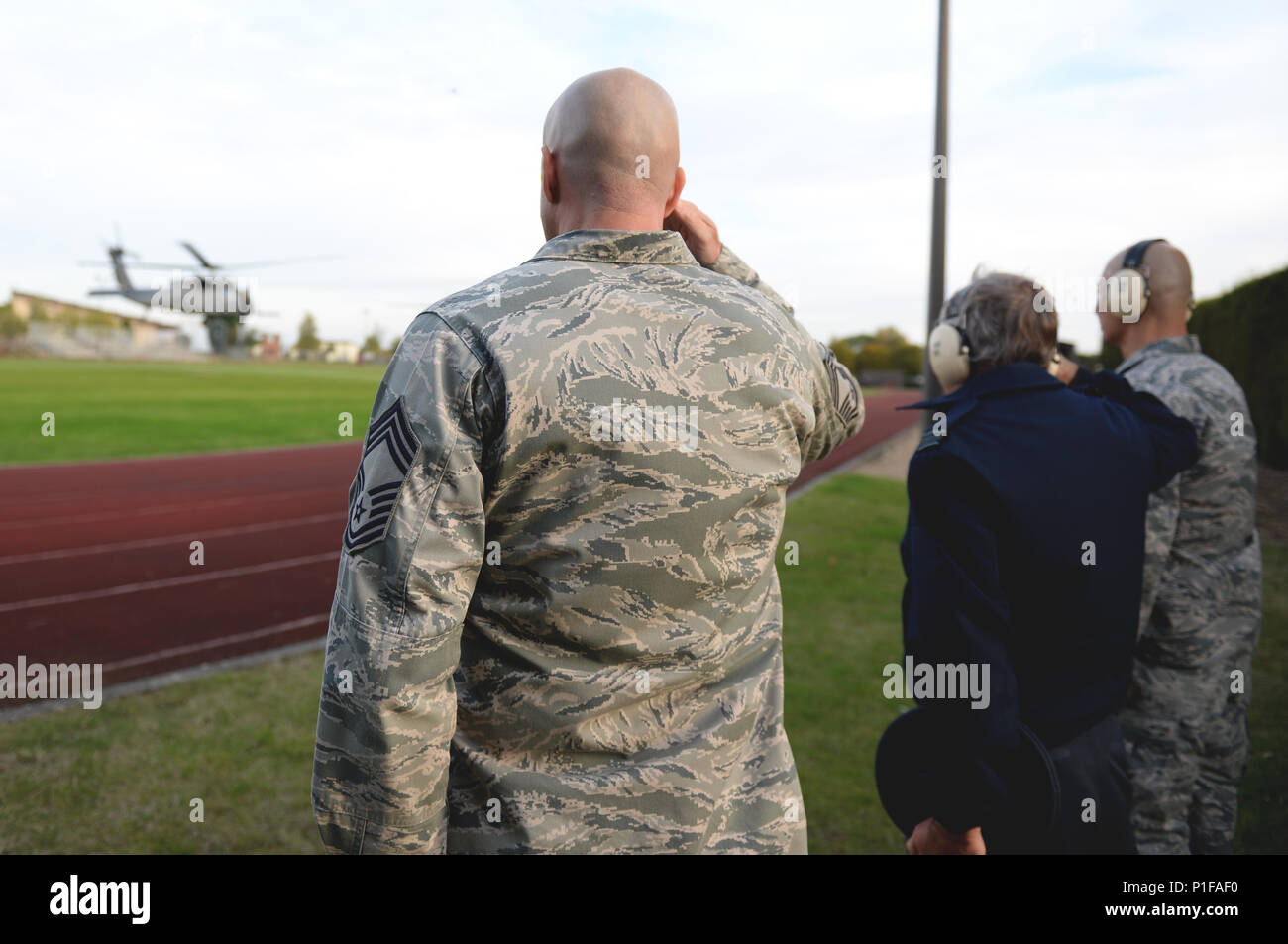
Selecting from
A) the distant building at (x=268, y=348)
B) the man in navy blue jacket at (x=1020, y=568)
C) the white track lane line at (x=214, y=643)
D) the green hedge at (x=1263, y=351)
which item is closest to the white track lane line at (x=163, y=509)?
the white track lane line at (x=214, y=643)

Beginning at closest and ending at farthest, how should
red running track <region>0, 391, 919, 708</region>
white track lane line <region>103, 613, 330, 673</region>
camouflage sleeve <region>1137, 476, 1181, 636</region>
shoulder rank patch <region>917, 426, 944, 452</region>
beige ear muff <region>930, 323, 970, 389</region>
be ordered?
shoulder rank patch <region>917, 426, 944, 452</region> < beige ear muff <region>930, 323, 970, 389</region> < camouflage sleeve <region>1137, 476, 1181, 636</region> < white track lane line <region>103, 613, 330, 673</region> < red running track <region>0, 391, 919, 708</region>

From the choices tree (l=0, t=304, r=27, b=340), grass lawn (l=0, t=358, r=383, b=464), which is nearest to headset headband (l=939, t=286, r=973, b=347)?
grass lawn (l=0, t=358, r=383, b=464)

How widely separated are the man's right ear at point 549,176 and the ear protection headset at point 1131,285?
2.48m

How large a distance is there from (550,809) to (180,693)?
491 centimetres

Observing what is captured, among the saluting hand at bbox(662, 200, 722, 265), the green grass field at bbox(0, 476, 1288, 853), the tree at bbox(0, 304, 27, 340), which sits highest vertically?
the tree at bbox(0, 304, 27, 340)

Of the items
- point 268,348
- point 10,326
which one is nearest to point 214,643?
point 10,326

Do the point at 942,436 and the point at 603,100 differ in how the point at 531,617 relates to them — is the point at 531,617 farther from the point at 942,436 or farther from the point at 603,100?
the point at 942,436

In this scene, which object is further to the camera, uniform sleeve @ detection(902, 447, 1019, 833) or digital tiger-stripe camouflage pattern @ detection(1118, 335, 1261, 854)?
digital tiger-stripe camouflage pattern @ detection(1118, 335, 1261, 854)

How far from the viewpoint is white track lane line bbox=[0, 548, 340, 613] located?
25.6 feet

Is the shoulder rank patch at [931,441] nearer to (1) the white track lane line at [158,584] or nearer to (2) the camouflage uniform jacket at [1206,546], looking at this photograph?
(2) the camouflage uniform jacket at [1206,546]

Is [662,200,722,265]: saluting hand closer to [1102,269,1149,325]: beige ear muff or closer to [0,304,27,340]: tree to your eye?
[1102,269,1149,325]: beige ear muff

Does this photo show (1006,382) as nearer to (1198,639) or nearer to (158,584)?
(1198,639)
